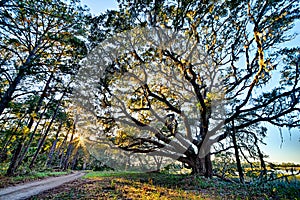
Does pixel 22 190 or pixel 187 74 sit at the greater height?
pixel 187 74

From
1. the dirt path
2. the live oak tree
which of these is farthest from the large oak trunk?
the dirt path

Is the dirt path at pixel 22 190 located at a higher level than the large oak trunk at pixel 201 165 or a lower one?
lower

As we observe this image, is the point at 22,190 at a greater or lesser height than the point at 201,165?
lesser

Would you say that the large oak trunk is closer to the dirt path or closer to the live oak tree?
the live oak tree

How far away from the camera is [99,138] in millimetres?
11930

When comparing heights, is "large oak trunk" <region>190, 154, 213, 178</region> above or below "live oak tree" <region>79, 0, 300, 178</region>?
below

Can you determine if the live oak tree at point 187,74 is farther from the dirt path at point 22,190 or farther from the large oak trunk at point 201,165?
the dirt path at point 22,190

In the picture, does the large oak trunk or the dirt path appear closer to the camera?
the dirt path

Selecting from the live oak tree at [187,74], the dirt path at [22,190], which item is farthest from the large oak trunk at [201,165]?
the dirt path at [22,190]

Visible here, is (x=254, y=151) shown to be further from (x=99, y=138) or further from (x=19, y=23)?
(x=19, y=23)

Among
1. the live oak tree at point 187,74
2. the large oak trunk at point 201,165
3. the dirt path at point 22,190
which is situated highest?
the live oak tree at point 187,74

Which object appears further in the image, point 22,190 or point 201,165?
point 201,165

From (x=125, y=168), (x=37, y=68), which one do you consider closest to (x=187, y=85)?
(x=37, y=68)

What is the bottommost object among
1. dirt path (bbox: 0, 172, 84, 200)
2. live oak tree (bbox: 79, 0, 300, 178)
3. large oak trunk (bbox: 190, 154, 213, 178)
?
dirt path (bbox: 0, 172, 84, 200)
